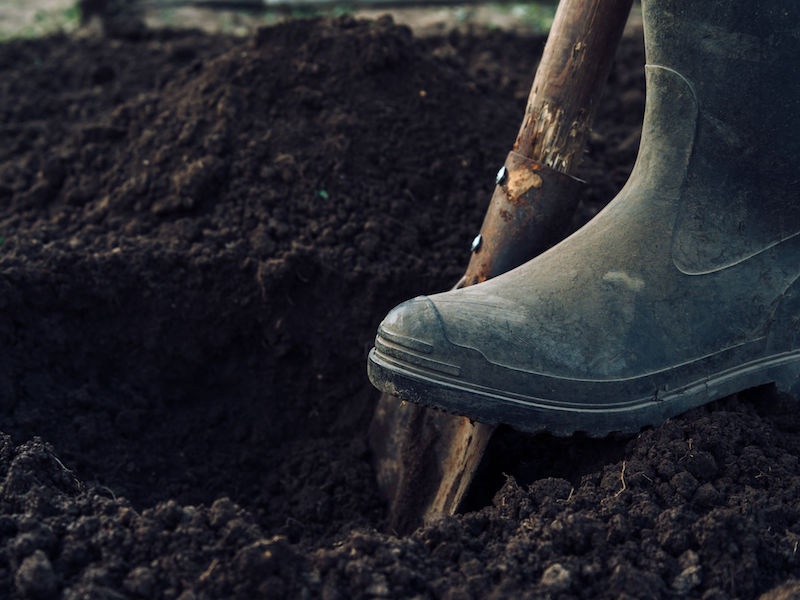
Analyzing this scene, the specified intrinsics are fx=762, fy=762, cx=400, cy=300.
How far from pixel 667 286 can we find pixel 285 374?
1.17m

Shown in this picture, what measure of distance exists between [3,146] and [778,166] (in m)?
2.78

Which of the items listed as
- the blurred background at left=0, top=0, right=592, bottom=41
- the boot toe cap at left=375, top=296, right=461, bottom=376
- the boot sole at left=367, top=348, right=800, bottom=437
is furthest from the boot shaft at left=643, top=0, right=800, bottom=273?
the blurred background at left=0, top=0, right=592, bottom=41

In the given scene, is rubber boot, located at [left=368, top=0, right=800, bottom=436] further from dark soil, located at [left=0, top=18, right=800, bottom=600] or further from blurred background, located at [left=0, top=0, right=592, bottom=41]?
blurred background, located at [left=0, top=0, right=592, bottom=41]

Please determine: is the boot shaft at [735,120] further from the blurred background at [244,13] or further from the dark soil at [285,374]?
the blurred background at [244,13]

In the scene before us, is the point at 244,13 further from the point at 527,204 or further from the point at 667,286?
the point at 667,286

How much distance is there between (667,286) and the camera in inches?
66.2

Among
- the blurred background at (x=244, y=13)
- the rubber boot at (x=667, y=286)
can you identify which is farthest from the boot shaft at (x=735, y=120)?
the blurred background at (x=244, y=13)

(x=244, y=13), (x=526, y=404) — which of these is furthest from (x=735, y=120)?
(x=244, y=13)

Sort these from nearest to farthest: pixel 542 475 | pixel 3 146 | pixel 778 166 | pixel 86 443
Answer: pixel 778 166 → pixel 542 475 → pixel 86 443 → pixel 3 146

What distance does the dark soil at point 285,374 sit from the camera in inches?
51.6

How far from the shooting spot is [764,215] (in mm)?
1711

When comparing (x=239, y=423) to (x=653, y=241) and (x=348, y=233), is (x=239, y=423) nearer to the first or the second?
(x=348, y=233)

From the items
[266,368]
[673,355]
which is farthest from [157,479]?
[673,355]

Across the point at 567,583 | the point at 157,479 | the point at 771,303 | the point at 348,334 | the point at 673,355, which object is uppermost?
the point at 771,303
